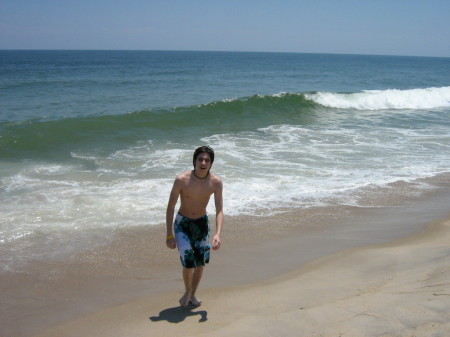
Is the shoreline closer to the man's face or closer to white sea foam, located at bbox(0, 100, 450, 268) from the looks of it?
white sea foam, located at bbox(0, 100, 450, 268)

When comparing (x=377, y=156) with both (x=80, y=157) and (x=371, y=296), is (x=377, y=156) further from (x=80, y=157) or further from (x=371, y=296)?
(x=371, y=296)

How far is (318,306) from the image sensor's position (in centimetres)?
409

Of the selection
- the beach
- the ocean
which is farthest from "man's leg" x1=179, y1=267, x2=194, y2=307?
the ocean

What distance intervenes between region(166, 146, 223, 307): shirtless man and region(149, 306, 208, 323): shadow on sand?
7cm

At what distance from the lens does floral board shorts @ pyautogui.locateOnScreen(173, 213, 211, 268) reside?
432 centimetres

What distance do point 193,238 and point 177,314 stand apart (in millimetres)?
701

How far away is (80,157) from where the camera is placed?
11.6m

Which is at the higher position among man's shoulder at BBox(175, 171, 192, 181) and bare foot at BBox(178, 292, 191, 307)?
man's shoulder at BBox(175, 171, 192, 181)

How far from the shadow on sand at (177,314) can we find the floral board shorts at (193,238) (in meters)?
0.42

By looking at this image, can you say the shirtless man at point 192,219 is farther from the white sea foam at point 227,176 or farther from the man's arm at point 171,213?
the white sea foam at point 227,176

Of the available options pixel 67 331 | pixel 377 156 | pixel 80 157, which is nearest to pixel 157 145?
pixel 80 157

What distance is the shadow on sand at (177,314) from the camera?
4.21 metres

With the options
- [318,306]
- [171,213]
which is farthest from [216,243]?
[318,306]

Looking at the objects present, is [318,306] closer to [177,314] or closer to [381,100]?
[177,314]
